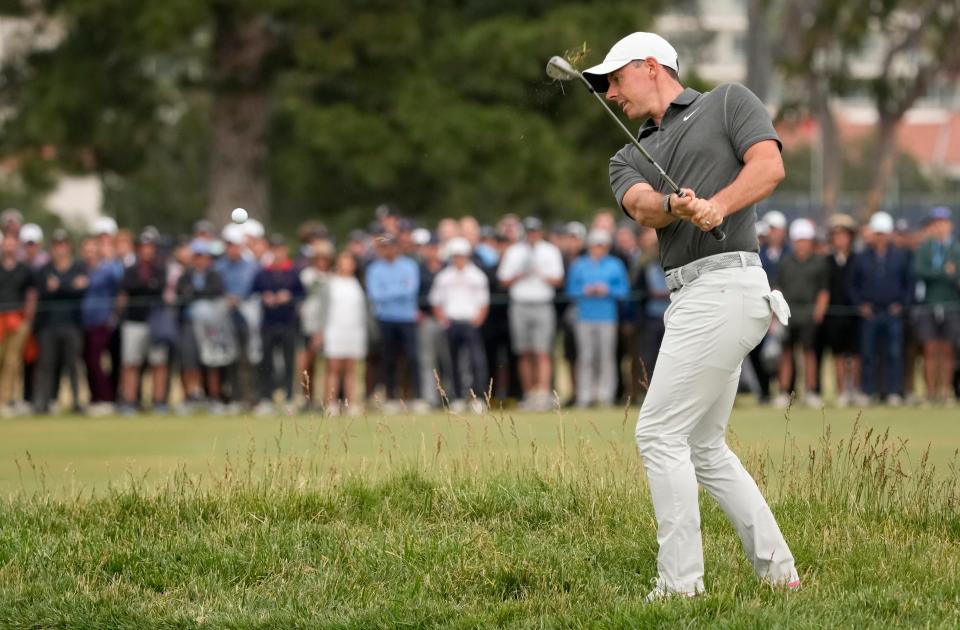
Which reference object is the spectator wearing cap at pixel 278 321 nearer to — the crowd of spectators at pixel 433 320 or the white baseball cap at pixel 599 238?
the crowd of spectators at pixel 433 320

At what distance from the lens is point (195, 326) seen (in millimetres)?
19703

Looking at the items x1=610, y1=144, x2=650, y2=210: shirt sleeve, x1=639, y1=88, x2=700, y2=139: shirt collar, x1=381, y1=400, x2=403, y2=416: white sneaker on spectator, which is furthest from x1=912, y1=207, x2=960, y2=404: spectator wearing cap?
x1=610, y1=144, x2=650, y2=210: shirt sleeve

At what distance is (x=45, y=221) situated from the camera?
43.0 m

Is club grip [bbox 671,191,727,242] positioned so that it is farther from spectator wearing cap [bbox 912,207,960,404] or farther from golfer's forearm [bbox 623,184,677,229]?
spectator wearing cap [bbox 912,207,960,404]

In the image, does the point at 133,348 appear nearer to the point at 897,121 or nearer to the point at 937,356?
the point at 937,356

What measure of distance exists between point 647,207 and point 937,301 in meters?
13.5

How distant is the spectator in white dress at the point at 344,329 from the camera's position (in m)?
19.0

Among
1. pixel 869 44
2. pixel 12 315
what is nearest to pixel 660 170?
pixel 12 315

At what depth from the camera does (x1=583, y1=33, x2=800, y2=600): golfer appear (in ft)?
21.8

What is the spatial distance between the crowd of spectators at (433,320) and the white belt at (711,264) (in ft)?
39.7

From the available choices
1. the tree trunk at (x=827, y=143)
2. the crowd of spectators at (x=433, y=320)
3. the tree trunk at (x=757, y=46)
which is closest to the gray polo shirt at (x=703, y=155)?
the crowd of spectators at (x=433, y=320)

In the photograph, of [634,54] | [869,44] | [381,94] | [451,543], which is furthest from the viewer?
[869,44]

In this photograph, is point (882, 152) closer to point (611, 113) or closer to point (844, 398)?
point (844, 398)

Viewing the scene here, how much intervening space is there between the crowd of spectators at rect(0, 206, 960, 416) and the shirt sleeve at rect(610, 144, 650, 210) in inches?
471
